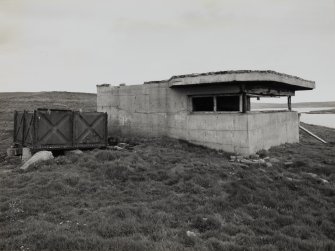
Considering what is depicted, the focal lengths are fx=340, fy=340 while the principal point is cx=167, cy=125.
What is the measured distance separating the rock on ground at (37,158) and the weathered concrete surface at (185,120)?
18.5 feet

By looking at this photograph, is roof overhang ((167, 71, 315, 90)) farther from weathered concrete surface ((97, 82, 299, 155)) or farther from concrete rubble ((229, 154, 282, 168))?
concrete rubble ((229, 154, 282, 168))

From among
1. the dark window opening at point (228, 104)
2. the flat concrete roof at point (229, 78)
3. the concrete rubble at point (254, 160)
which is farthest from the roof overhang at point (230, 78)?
the concrete rubble at point (254, 160)

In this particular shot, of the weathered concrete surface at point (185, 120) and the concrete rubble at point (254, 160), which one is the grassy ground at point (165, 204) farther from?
the weathered concrete surface at point (185, 120)

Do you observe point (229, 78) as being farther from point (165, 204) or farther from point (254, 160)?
point (165, 204)

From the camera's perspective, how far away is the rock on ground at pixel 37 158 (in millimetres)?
12682

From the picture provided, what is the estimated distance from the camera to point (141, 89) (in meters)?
17.6

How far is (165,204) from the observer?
8688mm

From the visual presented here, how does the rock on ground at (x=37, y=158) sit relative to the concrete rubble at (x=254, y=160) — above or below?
above

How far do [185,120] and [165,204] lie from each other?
791 cm

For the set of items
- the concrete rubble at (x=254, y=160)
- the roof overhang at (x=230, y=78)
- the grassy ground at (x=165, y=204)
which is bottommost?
the grassy ground at (x=165, y=204)

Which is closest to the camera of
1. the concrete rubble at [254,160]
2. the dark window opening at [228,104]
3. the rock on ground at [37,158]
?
the rock on ground at [37,158]

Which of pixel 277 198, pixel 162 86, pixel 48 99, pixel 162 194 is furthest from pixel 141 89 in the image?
pixel 48 99

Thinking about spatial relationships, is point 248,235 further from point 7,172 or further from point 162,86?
point 162,86

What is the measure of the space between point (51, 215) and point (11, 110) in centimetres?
3676
